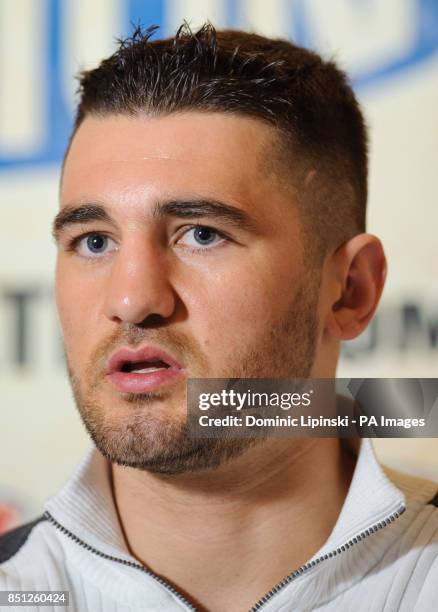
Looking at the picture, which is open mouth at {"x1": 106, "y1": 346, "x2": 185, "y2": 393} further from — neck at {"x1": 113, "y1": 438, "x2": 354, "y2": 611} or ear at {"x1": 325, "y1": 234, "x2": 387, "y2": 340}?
ear at {"x1": 325, "y1": 234, "x2": 387, "y2": 340}

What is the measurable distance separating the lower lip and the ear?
0.81 feet

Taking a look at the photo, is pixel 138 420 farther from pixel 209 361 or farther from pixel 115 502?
pixel 115 502

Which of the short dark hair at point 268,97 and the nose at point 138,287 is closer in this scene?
the nose at point 138,287

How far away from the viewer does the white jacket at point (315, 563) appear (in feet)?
3.05

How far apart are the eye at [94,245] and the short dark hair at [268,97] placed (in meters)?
0.16

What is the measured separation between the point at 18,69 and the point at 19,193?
0.86ft

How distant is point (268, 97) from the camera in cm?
101

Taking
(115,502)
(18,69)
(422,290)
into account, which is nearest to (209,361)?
(115,502)

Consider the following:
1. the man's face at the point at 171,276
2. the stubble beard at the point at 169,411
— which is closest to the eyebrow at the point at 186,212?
the man's face at the point at 171,276

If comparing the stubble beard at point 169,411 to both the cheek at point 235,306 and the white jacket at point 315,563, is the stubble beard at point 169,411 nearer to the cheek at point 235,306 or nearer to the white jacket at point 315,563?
the cheek at point 235,306

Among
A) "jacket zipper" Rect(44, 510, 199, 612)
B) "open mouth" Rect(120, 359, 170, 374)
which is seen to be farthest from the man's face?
"jacket zipper" Rect(44, 510, 199, 612)

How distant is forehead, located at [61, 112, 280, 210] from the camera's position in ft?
3.03

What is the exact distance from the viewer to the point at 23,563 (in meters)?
0.99

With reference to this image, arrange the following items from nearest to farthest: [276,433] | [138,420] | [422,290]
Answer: [138,420] < [276,433] < [422,290]
